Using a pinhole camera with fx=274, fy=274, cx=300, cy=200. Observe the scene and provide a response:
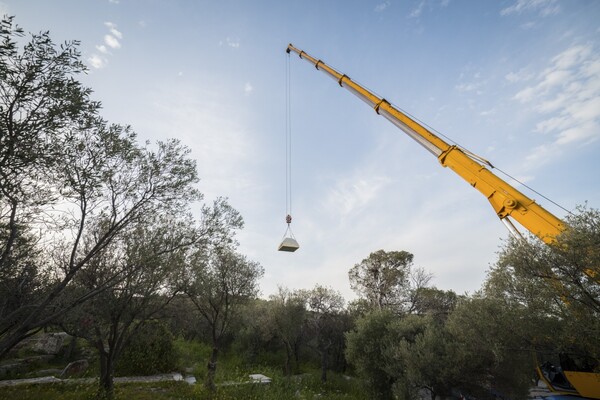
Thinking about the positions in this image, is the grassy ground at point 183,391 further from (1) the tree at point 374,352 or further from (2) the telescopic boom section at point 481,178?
(2) the telescopic boom section at point 481,178

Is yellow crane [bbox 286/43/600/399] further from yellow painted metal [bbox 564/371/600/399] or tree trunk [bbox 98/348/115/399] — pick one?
tree trunk [bbox 98/348/115/399]

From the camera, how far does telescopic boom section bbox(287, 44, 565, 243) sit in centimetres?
1219

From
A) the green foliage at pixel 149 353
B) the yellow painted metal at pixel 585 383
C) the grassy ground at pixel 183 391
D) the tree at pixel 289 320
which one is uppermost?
the tree at pixel 289 320

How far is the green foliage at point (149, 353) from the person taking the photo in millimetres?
21422

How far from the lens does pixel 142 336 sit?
22.5 metres

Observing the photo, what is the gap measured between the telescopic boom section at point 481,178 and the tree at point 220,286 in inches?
554

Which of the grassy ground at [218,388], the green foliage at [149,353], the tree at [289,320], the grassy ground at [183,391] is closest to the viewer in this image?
the grassy ground at [183,391]

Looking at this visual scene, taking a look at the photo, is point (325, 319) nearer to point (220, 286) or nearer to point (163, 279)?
point (220, 286)

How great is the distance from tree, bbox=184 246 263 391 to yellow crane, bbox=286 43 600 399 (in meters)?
14.1

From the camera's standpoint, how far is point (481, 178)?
14.4 m

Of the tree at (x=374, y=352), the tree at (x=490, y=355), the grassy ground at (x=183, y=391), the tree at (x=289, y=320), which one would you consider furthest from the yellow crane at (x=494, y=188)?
the tree at (x=289, y=320)

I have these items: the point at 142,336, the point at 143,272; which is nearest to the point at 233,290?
the point at 143,272

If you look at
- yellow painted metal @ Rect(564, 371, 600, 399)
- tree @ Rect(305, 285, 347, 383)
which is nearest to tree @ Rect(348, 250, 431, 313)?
tree @ Rect(305, 285, 347, 383)

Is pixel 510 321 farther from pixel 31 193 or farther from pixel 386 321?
pixel 31 193
